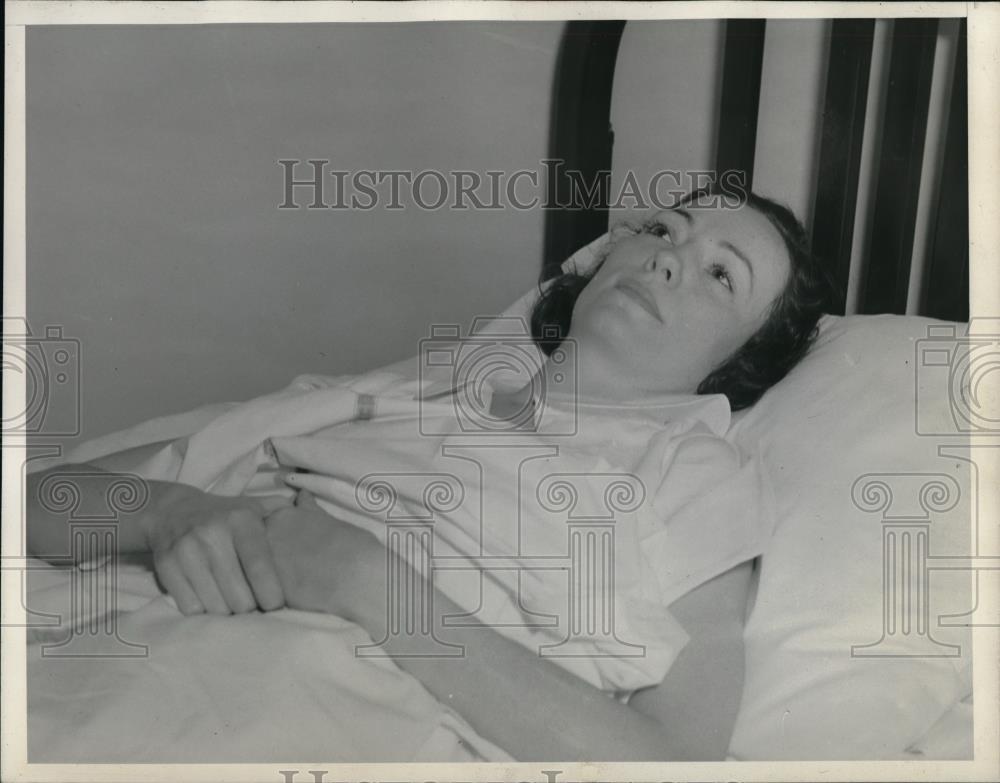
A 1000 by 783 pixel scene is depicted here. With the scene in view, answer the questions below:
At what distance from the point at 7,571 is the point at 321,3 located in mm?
742

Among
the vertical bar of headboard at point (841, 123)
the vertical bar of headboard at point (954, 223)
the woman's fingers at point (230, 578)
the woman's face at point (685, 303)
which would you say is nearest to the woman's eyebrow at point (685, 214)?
the woman's face at point (685, 303)

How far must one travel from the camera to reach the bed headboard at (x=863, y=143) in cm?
113

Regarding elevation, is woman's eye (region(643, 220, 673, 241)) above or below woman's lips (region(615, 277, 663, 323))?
above

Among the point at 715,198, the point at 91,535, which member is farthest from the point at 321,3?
the point at 91,535

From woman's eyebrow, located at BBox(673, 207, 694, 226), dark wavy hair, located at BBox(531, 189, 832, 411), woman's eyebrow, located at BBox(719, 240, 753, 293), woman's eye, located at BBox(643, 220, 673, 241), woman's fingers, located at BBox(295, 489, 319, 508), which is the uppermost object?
woman's eyebrow, located at BBox(673, 207, 694, 226)

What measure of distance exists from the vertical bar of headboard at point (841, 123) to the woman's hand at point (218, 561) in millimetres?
702

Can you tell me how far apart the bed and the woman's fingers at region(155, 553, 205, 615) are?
0.05 ft

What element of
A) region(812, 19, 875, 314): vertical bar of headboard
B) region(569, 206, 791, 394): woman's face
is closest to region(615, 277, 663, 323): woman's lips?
region(569, 206, 791, 394): woman's face

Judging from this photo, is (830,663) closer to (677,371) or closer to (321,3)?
(677,371)

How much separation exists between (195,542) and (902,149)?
0.90 metres

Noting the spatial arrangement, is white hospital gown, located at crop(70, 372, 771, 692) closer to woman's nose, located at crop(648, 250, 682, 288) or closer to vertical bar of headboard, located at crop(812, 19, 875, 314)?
woman's nose, located at crop(648, 250, 682, 288)

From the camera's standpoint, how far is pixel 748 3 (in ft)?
3.69

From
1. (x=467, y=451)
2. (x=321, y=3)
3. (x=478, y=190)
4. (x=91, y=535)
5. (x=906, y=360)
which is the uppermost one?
(x=321, y=3)

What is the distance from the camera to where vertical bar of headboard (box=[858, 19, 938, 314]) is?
1.13m
